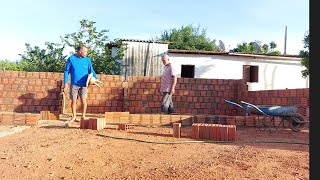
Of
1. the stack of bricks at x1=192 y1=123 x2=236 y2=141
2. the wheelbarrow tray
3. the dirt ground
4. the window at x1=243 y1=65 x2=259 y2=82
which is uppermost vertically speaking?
the window at x1=243 y1=65 x2=259 y2=82

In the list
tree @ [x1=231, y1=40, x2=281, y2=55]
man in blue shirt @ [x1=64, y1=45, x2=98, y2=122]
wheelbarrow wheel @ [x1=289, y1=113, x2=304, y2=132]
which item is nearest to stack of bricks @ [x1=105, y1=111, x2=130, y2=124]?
man in blue shirt @ [x1=64, y1=45, x2=98, y2=122]

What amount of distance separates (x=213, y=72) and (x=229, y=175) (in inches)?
547

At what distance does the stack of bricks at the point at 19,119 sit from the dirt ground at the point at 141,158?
4.04ft

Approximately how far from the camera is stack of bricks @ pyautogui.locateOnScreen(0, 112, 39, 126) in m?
5.78

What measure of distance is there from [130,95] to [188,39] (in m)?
15.9

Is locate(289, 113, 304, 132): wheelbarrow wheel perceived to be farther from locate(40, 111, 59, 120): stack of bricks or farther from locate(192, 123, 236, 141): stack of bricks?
locate(40, 111, 59, 120): stack of bricks

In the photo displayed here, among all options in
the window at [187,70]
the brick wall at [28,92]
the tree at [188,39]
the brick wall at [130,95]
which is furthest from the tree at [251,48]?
the brick wall at [28,92]

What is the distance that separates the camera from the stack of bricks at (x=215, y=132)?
4.55 m

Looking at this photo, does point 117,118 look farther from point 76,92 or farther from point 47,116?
point 47,116

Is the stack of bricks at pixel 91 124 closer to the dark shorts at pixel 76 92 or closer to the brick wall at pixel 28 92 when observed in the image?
the dark shorts at pixel 76 92

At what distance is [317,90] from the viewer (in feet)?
1.85

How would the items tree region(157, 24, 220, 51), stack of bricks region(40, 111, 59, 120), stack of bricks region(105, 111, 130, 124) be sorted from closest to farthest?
stack of bricks region(105, 111, 130, 124)
stack of bricks region(40, 111, 59, 120)
tree region(157, 24, 220, 51)

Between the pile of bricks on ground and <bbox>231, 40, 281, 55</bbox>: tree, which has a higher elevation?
<bbox>231, 40, 281, 55</bbox>: tree

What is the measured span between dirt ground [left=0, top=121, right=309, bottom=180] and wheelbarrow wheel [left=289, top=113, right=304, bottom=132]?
1698mm
